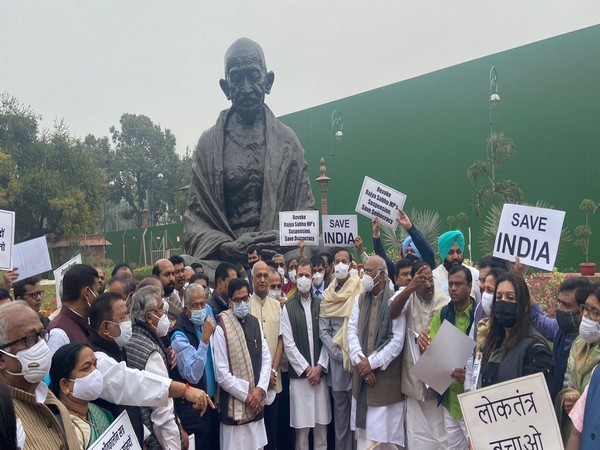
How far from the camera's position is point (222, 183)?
401 inches

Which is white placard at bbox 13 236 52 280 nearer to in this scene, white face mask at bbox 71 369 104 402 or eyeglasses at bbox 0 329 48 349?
white face mask at bbox 71 369 104 402

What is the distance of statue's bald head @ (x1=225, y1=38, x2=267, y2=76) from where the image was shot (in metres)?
9.88

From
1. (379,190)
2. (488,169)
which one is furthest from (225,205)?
(488,169)

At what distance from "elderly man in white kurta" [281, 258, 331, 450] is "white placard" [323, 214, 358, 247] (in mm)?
2021

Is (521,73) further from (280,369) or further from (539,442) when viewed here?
(539,442)

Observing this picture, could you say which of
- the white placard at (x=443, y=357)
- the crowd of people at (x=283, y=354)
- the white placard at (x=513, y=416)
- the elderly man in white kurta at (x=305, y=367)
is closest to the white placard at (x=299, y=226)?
the crowd of people at (x=283, y=354)

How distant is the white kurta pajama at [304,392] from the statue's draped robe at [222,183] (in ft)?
14.1

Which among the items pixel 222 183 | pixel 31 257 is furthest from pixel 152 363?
pixel 222 183

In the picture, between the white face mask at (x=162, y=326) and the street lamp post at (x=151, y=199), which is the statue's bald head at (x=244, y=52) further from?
the street lamp post at (x=151, y=199)

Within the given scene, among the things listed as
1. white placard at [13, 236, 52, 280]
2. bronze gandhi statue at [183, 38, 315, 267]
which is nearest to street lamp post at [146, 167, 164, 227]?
bronze gandhi statue at [183, 38, 315, 267]

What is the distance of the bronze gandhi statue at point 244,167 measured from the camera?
9.94m

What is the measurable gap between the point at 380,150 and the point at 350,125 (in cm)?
181

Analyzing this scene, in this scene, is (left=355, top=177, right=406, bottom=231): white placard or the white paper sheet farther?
(left=355, top=177, right=406, bottom=231): white placard

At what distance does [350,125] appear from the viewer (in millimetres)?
22203
